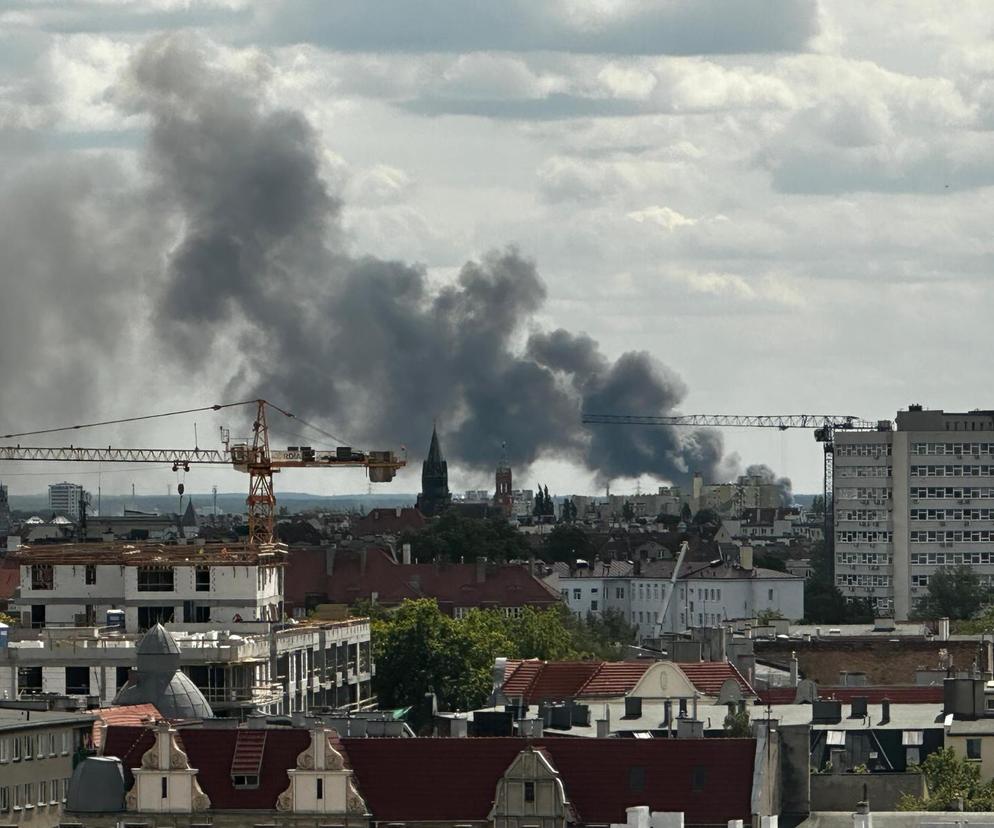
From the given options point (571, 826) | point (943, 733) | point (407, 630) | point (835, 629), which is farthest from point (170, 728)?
point (835, 629)

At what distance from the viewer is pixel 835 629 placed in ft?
428

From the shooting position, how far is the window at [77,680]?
100 metres

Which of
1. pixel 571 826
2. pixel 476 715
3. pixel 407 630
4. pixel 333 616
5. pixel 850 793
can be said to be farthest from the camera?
pixel 333 616

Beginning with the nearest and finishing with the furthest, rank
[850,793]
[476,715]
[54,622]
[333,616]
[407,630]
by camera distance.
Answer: [850,793] < [476,715] < [54,622] < [407,630] < [333,616]

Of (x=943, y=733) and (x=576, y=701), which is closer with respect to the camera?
(x=943, y=733)

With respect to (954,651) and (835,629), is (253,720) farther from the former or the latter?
(835,629)

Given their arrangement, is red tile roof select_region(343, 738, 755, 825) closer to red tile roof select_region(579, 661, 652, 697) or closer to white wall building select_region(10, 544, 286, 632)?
red tile roof select_region(579, 661, 652, 697)

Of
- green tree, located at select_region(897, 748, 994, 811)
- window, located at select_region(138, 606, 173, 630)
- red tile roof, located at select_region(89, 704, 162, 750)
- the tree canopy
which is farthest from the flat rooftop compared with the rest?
green tree, located at select_region(897, 748, 994, 811)

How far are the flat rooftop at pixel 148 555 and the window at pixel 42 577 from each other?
0.20 meters

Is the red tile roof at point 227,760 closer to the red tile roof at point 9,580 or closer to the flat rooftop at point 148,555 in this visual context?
the flat rooftop at point 148,555

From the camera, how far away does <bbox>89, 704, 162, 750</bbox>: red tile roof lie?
73812 mm

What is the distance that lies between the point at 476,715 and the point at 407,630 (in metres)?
48.4

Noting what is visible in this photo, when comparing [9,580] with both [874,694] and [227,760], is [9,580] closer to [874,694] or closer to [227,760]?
[874,694]

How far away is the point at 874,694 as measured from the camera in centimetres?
9025
